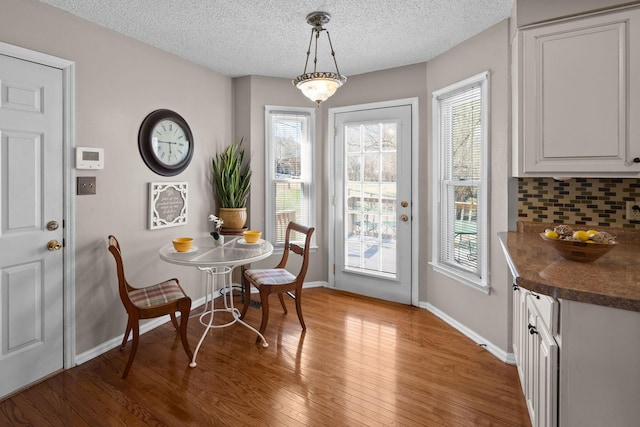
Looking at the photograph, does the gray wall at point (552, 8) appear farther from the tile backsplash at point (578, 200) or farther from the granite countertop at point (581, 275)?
the granite countertop at point (581, 275)

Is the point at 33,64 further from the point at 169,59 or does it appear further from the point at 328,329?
the point at 328,329

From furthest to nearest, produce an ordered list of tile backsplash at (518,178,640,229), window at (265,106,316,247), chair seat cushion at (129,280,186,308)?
window at (265,106,316,247)
chair seat cushion at (129,280,186,308)
tile backsplash at (518,178,640,229)

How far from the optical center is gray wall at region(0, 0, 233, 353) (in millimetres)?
2328

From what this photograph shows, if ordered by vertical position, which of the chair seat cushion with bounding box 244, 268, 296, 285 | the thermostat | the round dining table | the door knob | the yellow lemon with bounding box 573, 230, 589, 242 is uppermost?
the thermostat

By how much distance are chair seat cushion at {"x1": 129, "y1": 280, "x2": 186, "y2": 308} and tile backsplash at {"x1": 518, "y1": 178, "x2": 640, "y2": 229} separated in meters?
2.48

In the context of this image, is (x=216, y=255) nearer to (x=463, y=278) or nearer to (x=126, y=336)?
(x=126, y=336)

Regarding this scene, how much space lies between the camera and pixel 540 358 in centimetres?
147

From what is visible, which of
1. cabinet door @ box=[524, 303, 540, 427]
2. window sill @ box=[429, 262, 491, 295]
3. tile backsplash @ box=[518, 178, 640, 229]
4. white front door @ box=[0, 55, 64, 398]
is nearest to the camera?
cabinet door @ box=[524, 303, 540, 427]

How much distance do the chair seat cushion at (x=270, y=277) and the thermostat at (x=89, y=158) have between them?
138 cm

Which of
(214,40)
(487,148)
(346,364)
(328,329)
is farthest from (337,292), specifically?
(214,40)

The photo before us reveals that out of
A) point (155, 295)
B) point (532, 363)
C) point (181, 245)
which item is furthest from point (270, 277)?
point (532, 363)

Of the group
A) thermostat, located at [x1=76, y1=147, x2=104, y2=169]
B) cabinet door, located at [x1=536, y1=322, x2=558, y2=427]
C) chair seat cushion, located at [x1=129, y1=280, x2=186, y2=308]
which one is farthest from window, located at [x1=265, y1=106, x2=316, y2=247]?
cabinet door, located at [x1=536, y1=322, x2=558, y2=427]

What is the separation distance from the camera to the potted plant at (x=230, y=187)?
3622mm

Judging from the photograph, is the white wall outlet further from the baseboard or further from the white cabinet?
the baseboard
